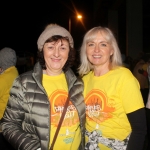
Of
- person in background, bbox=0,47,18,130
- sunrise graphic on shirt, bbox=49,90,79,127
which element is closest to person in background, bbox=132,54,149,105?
person in background, bbox=0,47,18,130

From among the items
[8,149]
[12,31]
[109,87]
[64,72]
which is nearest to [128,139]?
[109,87]

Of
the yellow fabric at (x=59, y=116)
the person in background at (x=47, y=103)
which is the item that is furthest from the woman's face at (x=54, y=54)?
the yellow fabric at (x=59, y=116)

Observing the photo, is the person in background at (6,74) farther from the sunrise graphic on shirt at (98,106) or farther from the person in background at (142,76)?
the person in background at (142,76)

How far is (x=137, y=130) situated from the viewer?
2365 millimetres

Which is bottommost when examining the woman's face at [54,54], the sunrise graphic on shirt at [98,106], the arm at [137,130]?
the arm at [137,130]

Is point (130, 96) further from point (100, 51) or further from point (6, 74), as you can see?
point (6, 74)

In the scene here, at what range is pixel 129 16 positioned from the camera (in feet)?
42.1

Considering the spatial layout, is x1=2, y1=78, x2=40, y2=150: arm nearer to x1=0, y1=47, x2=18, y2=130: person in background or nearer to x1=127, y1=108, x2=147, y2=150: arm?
x1=127, y1=108, x2=147, y2=150: arm

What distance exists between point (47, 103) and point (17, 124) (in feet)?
1.22

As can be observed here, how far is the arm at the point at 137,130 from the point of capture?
7.69 ft

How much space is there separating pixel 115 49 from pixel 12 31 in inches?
1764

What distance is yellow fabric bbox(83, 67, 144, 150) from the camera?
7.88 ft

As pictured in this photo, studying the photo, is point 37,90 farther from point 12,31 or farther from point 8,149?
point 12,31

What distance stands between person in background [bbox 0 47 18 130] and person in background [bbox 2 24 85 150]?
145cm
